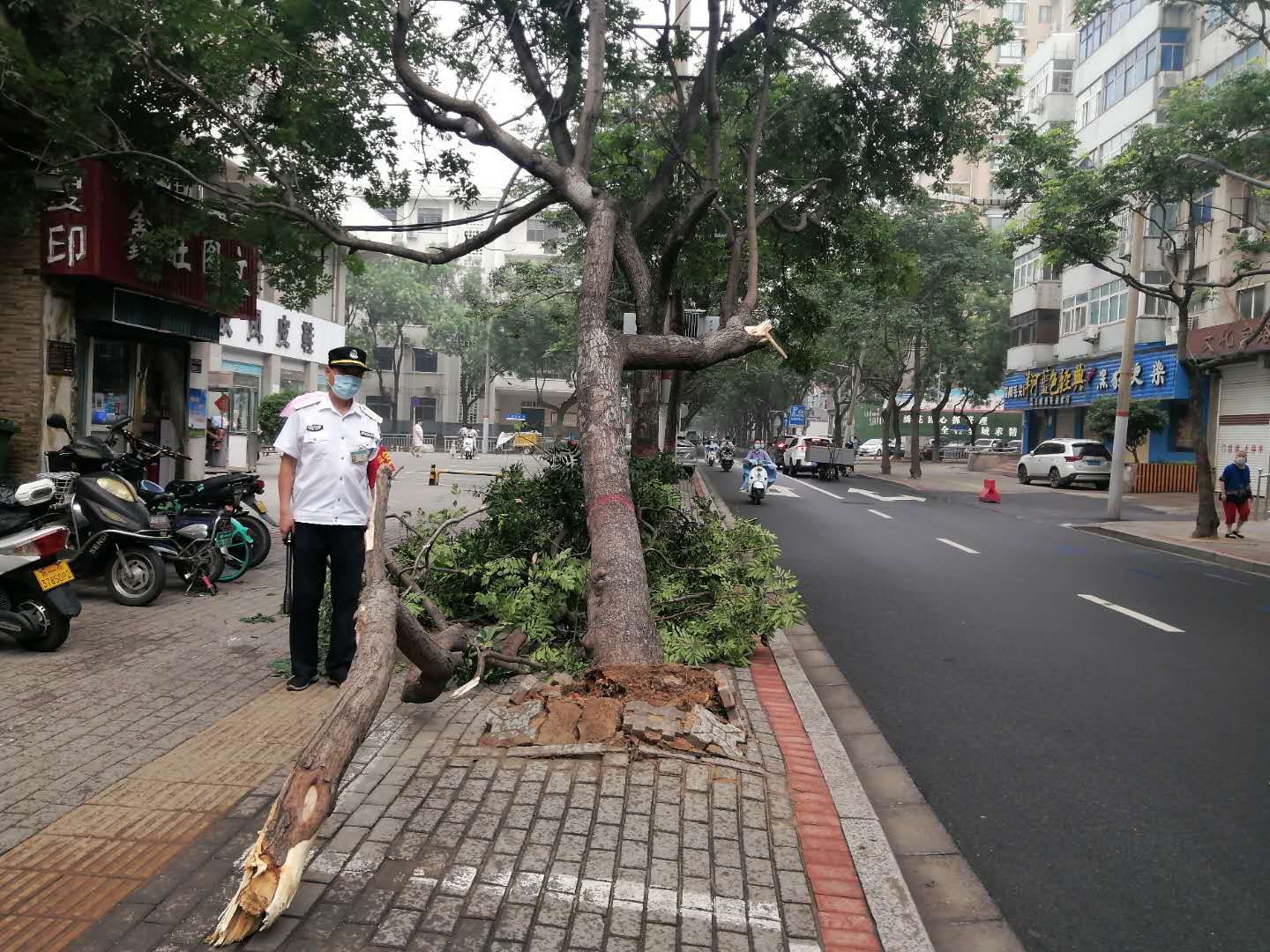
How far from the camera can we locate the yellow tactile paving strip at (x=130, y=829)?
3109 mm

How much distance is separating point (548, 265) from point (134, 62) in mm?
16524

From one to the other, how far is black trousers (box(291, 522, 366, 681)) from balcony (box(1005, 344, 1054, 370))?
134 ft

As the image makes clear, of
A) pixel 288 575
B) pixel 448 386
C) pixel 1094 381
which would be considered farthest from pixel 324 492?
pixel 448 386

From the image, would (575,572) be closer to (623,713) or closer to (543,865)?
(623,713)

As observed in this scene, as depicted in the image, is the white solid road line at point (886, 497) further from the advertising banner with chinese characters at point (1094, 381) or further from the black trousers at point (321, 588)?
the black trousers at point (321, 588)

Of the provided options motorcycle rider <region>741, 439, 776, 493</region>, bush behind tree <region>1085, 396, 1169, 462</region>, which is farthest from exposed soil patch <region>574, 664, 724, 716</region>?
bush behind tree <region>1085, 396, 1169, 462</region>

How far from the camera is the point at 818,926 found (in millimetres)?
3211

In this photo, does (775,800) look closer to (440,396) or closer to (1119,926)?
(1119,926)

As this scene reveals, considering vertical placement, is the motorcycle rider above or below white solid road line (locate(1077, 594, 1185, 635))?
above

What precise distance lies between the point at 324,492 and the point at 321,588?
22.7 inches

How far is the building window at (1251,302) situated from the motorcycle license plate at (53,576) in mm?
28703

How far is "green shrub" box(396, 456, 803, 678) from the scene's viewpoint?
6.55 m

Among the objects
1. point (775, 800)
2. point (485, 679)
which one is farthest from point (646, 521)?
point (775, 800)

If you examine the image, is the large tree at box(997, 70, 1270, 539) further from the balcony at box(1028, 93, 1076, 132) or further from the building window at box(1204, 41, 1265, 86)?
the balcony at box(1028, 93, 1076, 132)
